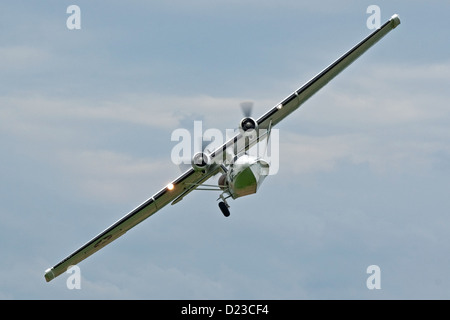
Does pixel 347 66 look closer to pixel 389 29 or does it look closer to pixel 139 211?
pixel 389 29

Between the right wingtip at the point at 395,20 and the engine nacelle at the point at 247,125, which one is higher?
the right wingtip at the point at 395,20

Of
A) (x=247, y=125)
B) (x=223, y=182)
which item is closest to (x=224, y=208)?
(x=223, y=182)

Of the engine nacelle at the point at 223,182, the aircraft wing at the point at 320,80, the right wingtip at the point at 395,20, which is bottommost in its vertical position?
the engine nacelle at the point at 223,182

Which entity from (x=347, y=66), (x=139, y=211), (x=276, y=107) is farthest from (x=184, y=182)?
(x=347, y=66)

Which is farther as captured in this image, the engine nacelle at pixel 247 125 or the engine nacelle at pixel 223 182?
the engine nacelle at pixel 223 182

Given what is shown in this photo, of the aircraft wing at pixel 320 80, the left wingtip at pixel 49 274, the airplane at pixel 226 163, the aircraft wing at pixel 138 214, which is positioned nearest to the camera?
the airplane at pixel 226 163

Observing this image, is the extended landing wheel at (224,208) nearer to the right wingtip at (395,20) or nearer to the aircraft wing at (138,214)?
the aircraft wing at (138,214)

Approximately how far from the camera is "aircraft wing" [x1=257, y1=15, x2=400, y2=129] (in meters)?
40.6

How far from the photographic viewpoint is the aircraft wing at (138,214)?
134 ft

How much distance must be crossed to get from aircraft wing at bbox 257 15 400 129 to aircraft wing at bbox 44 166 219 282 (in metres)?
3.36

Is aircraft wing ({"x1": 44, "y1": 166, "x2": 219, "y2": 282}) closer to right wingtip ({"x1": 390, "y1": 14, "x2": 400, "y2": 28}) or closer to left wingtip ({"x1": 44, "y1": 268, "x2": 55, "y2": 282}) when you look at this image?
left wingtip ({"x1": 44, "y1": 268, "x2": 55, "y2": 282})

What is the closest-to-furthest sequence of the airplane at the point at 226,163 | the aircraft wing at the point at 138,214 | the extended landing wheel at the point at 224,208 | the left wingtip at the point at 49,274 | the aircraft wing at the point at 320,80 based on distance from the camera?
1. the airplane at the point at 226,163
2. the extended landing wheel at the point at 224,208
3. the aircraft wing at the point at 320,80
4. the aircraft wing at the point at 138,214
5. the left wingtip at the point at 49,274

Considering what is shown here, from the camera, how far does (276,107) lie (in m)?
40.6

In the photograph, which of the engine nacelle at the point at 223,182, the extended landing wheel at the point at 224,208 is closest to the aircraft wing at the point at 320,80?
the engine nacelle at the point at 223,182
